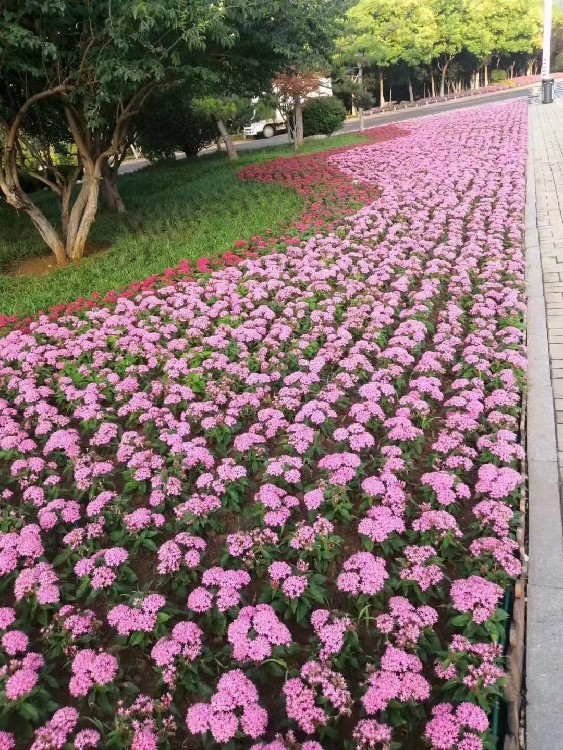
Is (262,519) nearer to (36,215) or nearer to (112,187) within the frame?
(36,215)

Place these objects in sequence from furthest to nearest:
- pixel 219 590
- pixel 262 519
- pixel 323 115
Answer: pixel 323 115 → pixel 262 519 → pixel 219 590

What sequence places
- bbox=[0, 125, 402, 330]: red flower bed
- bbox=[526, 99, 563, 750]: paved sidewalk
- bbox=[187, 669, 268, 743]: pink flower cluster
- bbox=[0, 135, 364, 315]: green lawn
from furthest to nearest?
bbox=[0, 135, 364, 315]: green lawn, bbox=[0, 125, 402, 330]: red flower bed, bbox=[526, 99, 563, 750]: paved sidewalk, bbox=[187, 669, 268, 743]: pink flower cluster

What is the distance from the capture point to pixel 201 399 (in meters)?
4.89

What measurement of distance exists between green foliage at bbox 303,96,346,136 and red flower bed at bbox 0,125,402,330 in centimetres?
810

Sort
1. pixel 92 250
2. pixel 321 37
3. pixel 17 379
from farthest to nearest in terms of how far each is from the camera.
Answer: pixel 92 250 < pixel 321 37 < pixel 17 379

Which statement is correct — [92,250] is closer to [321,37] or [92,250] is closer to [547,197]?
[321,37]

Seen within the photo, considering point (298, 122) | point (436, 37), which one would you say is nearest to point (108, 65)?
point (298, 122)

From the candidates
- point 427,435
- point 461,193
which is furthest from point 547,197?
point 427,435

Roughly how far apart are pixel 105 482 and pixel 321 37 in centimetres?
857

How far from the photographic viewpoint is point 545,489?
138 inches

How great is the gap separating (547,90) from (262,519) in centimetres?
2948

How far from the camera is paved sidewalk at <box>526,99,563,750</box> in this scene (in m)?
2.45

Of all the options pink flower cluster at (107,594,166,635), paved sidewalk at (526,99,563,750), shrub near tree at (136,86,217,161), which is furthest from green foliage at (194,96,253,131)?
pink flower cluster at (107,594,166,635)

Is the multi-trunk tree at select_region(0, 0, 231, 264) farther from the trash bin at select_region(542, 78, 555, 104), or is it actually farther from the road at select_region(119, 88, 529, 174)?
the trash bin at select_region(542, 78, 555, 104)
